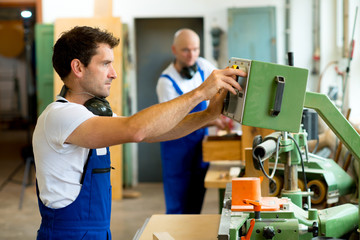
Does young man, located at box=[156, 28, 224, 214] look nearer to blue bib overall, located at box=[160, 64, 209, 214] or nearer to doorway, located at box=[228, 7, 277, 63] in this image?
blue bib overall, located at box=[160, 64, 209, 214]

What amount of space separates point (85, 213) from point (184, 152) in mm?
2219

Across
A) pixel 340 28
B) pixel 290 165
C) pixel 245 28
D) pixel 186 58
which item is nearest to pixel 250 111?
pixel 290 165

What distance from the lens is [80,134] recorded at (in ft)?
5.84

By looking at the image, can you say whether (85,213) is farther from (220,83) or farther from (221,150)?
(221,150)

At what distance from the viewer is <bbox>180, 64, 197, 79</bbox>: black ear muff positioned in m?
4.19

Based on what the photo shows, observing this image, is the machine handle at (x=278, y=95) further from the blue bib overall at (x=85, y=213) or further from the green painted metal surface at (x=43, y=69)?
the green painted metal surface at (x=43, y=69)

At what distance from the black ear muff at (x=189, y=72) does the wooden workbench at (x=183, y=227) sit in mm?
1876

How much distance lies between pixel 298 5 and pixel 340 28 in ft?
3.21

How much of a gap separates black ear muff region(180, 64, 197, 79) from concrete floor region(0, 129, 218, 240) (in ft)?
5.29

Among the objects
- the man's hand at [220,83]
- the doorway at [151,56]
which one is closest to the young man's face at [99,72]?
the man's hand at [220,83]

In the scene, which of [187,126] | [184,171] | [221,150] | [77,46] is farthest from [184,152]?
[77,46]

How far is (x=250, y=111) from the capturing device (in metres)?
1.91

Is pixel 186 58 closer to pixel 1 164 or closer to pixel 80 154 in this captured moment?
pixel 80 154

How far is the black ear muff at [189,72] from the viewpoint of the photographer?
4191 mm
